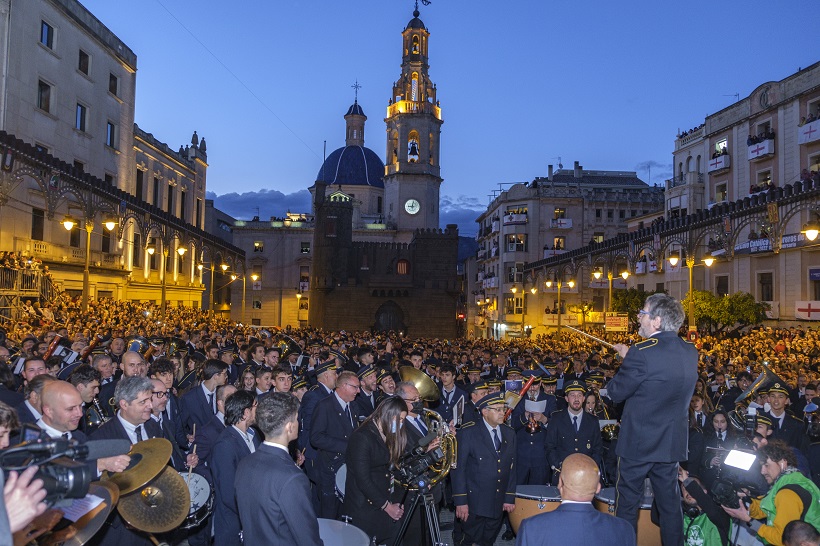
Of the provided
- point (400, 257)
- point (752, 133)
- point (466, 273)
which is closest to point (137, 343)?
point (752, 133)

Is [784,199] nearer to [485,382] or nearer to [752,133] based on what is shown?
[485,382]

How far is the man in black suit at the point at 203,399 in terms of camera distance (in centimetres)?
850

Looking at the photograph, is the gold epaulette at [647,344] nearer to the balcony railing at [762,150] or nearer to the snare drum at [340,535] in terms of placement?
the snare drum at [340,535]

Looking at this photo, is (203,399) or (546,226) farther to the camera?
(546,226)

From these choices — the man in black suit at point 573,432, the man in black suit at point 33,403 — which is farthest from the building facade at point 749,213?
the man in black suit at point 33,403

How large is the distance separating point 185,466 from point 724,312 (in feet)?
99.9

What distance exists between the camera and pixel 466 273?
9856 cm

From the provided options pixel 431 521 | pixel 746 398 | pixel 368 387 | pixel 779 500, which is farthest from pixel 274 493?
pixel 746 398

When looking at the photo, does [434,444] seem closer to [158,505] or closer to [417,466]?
[417,466]

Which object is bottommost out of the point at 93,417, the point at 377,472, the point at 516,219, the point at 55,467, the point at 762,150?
the point at 377,472

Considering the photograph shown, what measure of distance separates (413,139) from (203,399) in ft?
233

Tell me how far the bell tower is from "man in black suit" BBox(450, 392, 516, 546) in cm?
7113

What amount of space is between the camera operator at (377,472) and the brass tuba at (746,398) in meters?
4.77

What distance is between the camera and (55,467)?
2707 mm
